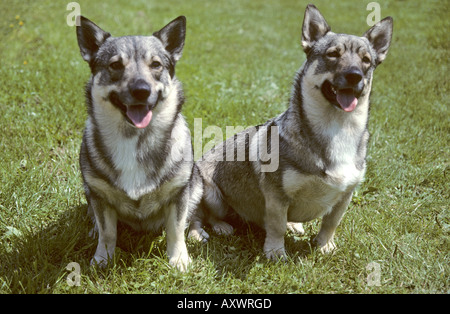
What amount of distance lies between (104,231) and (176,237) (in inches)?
22.4

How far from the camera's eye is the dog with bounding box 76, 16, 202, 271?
2.76 meters

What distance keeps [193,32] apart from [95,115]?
766 centimetres

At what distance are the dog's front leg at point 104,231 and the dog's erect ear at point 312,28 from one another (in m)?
2.09

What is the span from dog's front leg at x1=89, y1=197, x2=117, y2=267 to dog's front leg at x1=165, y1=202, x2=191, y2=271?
435 millimetres

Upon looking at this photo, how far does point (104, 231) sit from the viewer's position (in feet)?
9.95

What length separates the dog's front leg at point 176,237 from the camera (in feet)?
10.1

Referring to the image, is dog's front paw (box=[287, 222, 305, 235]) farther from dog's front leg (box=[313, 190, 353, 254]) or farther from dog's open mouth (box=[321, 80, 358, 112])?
dog's open mouth (box=[321, 80, 358, 112])

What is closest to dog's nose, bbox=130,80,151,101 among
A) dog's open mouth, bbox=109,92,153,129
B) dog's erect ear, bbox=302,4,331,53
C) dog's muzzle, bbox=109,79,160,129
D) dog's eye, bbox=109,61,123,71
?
dog's muzzle, bbox=109,79,160,129

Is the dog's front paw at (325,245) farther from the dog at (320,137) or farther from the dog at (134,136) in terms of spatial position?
the dog at (134,136)

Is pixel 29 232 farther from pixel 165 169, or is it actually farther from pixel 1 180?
pixel 165 169

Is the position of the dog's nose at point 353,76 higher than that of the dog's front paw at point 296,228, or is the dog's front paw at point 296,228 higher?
the dog's nose at point 353,76
